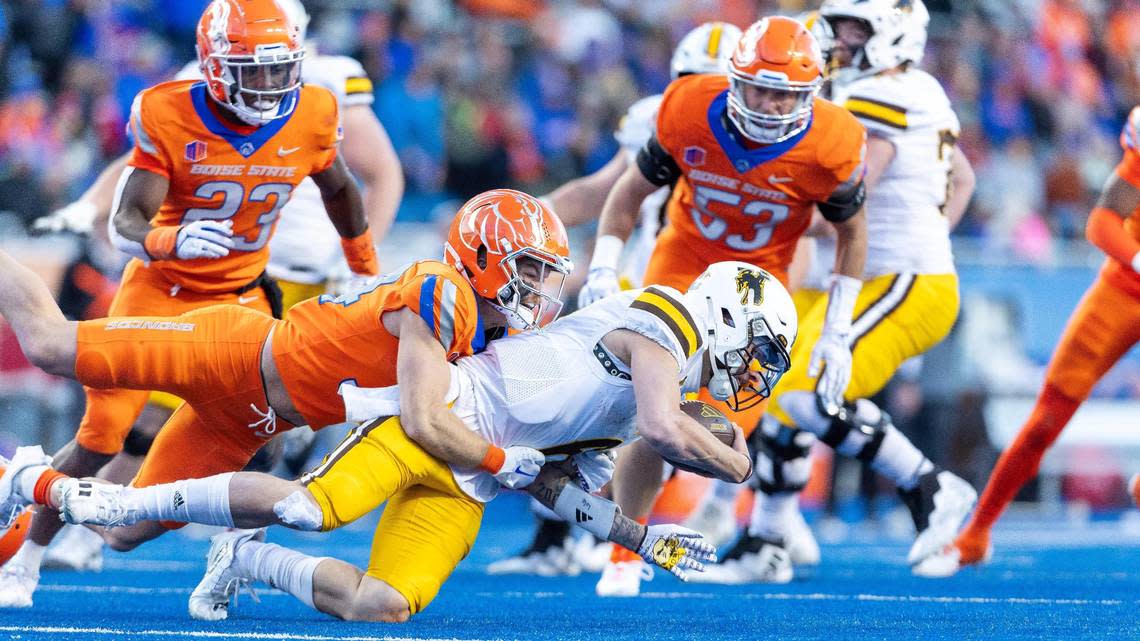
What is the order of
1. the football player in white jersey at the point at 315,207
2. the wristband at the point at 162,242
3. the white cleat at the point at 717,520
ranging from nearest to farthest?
the wristband at the point at 162,242
the football player in white jersey at the point at 315,207
the white cleat at the point at 717,520

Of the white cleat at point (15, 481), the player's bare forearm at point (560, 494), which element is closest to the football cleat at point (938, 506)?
the player's bare forearm at point (560, 494)

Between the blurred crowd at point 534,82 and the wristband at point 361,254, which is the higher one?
the wristband at point 361,254

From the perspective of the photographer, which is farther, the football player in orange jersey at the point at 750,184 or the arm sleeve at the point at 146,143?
the football player in orange jersey at the point at 750,184

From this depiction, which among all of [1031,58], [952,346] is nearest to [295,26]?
[952,346]

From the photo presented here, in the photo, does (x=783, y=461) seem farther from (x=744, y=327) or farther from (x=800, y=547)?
(x=744, y=327)

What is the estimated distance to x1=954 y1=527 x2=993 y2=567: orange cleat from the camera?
6.88 metres

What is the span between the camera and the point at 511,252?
475 centimetres

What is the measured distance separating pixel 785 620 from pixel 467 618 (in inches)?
36.9

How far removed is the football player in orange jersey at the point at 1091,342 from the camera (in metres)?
6.53

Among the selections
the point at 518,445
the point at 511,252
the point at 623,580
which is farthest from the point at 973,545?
the point at 511,252

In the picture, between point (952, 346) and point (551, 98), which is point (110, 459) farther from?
point (551, 98)

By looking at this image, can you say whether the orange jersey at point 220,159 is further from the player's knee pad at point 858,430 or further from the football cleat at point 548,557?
the player's knee pad at point 858,430

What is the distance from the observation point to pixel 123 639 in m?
4.08

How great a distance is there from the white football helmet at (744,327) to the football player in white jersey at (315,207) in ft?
7.53
